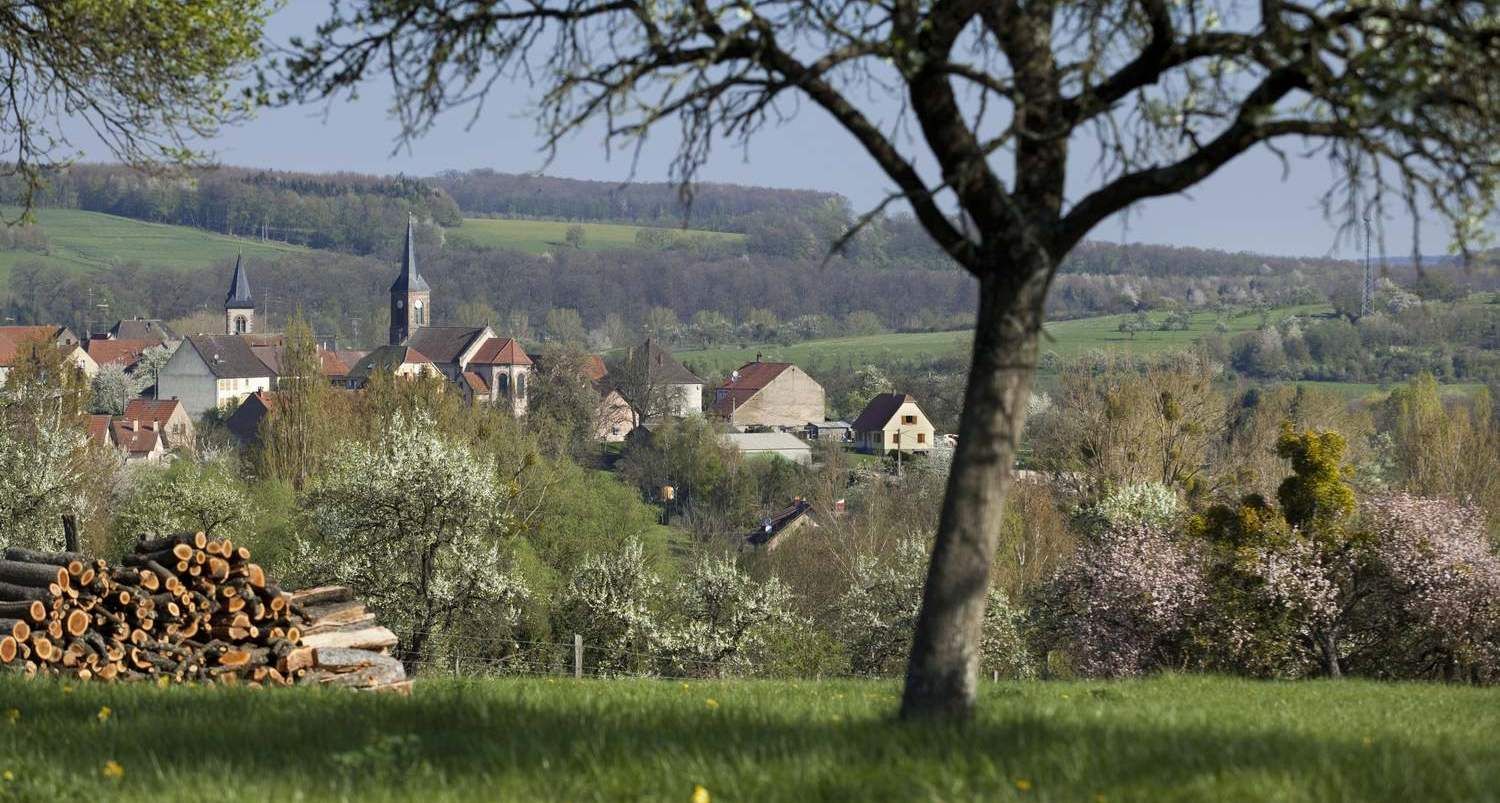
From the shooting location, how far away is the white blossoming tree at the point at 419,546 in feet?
125

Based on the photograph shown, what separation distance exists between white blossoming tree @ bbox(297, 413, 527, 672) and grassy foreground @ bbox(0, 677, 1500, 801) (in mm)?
28802

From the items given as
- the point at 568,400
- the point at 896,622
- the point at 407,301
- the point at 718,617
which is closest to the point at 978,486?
the point at 896,622

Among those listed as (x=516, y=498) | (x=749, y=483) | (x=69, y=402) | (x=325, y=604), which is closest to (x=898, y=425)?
(x=749, y=483)

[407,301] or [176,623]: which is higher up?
[407,301]

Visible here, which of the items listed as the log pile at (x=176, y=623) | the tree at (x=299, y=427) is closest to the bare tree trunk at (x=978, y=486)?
the log pile at (x=176, y=623)

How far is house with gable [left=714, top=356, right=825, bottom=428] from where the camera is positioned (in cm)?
15412

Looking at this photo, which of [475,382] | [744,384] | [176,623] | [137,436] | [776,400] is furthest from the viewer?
[475,382]

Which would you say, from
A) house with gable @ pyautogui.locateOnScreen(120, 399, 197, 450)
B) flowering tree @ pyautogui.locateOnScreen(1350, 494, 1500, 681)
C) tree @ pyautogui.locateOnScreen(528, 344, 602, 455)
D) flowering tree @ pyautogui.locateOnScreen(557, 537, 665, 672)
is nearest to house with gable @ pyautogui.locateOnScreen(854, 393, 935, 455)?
tree @ pyautogui.locateOnScreen(528, 344, 602, 455)

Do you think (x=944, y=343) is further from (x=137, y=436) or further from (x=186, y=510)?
(x=186, y=510)

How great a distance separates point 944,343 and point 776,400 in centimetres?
3057

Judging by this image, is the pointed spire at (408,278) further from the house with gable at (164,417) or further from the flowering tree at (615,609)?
the flowering tree at (615,609)

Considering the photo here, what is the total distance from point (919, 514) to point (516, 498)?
1950cm

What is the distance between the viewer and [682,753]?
21.8 ft

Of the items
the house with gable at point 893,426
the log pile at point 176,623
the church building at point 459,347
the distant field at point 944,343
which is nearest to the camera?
the log pile at point 176,623
